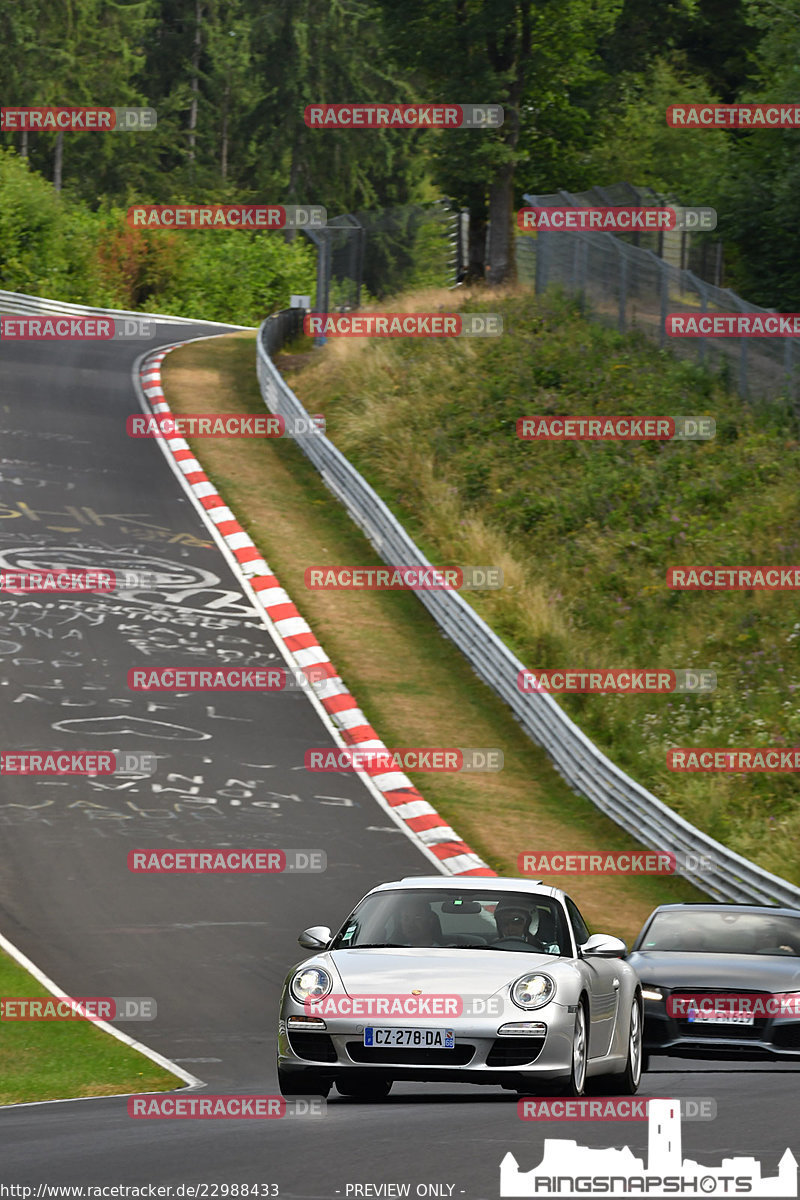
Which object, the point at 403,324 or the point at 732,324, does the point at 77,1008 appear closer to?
the point at 732,324

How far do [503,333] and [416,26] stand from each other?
905 cm

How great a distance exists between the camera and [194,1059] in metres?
11.9

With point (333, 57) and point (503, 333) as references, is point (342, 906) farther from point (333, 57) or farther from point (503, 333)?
point (333, 57)

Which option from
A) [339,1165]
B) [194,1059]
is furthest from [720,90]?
[339,1165]

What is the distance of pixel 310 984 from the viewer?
9.01 m

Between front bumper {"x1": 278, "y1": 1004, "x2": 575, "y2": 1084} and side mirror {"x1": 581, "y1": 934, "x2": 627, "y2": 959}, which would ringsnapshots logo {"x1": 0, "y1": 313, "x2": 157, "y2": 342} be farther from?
front bumper {"x1": 278, "y1": 1004, "x2": 575, "y2": 1084}

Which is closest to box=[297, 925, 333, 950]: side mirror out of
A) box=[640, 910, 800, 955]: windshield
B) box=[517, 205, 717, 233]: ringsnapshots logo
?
box=[640, 910, 800, 955]: windshield

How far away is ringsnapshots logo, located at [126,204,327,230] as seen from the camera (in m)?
72.0

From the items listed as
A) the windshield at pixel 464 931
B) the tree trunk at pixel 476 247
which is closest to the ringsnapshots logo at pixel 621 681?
the windshield at pixel 464 931

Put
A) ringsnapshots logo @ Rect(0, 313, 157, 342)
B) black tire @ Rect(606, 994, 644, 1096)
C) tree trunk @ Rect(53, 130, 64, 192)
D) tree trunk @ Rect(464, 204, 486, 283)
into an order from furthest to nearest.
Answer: tree trunk @ Rect(53, 130, 64, 192), ringsnapshots logo @ Rect(0, 313, 157, 342), tree trunk @ Rect(464, 204, 486, 283), black tire @ Rect(606, 994, 644, 1096)

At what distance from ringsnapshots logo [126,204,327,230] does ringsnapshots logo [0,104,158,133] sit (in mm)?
3760

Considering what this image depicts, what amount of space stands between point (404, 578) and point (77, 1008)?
14.6m

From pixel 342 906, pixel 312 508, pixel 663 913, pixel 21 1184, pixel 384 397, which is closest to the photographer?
pixel 21 1184

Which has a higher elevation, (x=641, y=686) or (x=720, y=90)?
(x=720, y=90)
